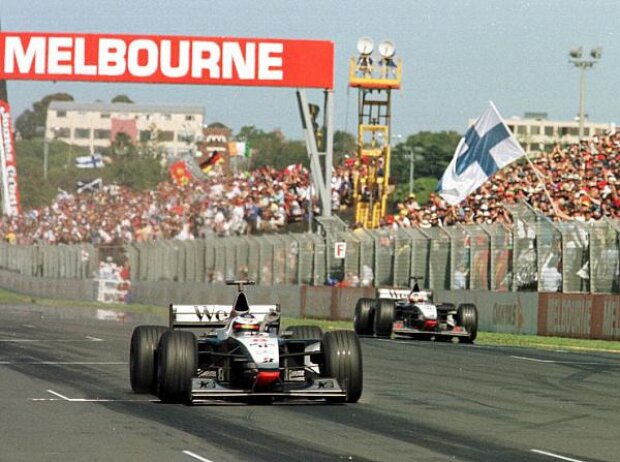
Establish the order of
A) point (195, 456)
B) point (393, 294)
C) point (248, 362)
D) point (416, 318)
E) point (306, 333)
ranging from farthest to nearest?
point (393, 294), point (416, 318), point (306, 333), point (248, 362), point (195, 456)

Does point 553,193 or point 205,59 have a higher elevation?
point 205,59

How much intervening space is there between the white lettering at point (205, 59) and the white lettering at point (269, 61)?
1.26 metres

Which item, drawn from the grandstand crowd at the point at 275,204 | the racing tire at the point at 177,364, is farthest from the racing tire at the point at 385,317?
the racing tire at the point at 177,364

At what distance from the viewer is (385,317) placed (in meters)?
29.0

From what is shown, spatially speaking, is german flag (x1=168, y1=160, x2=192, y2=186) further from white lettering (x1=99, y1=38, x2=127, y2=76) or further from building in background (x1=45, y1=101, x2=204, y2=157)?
building in background (x1=45, y1=101, x2=204, y2=157)

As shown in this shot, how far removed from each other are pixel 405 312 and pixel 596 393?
12.7 m

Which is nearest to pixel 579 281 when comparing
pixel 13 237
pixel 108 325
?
pixel 108 325

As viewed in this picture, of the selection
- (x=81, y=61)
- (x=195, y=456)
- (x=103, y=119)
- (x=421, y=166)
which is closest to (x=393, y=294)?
(x=81, y=61)

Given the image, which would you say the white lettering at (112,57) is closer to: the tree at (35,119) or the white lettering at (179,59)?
the white lettering at (179,59)

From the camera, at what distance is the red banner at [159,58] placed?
4294 cm

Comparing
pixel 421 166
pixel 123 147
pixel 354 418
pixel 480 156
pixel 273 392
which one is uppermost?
pixel 123 147

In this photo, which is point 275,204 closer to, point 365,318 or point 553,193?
point 553,193

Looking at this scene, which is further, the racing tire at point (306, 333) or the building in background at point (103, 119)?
the building in background at point (103, 119)

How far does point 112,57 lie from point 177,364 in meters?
30.0
